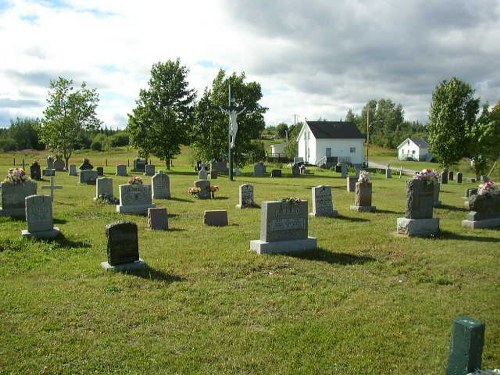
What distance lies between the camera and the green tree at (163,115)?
44.8m

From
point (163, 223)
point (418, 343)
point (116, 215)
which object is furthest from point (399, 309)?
point (116, 215)

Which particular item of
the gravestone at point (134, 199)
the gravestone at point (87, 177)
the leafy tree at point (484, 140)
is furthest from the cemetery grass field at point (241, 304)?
the leafy tree at point (484, 140)

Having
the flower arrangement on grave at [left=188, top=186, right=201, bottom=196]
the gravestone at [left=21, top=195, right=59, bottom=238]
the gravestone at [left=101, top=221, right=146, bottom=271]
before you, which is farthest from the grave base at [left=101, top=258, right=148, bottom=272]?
the flower arrangement on grave at [left=188, top=186, right=201, bottom=196]

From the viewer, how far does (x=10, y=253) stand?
10047 mm

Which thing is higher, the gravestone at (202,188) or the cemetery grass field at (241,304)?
the gravestone at (202,188)

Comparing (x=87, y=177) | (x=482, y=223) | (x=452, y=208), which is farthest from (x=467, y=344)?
(x=87, y=177)

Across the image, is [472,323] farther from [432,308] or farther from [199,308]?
[199,308]

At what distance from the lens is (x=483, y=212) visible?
1434 cm

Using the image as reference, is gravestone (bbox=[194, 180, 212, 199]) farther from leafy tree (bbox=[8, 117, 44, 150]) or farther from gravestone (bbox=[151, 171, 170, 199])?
leafy tree (bbox=[8, 117, 44, 150])

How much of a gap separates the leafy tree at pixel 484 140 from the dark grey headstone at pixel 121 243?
1395 inches

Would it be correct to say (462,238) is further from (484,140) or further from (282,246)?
(484,140)

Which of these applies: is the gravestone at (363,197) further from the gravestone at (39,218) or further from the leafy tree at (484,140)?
the leafy tree at (484,140)

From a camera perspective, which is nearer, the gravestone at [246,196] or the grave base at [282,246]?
the grave base at [282,246]

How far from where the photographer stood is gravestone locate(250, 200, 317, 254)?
10391 millimetres
